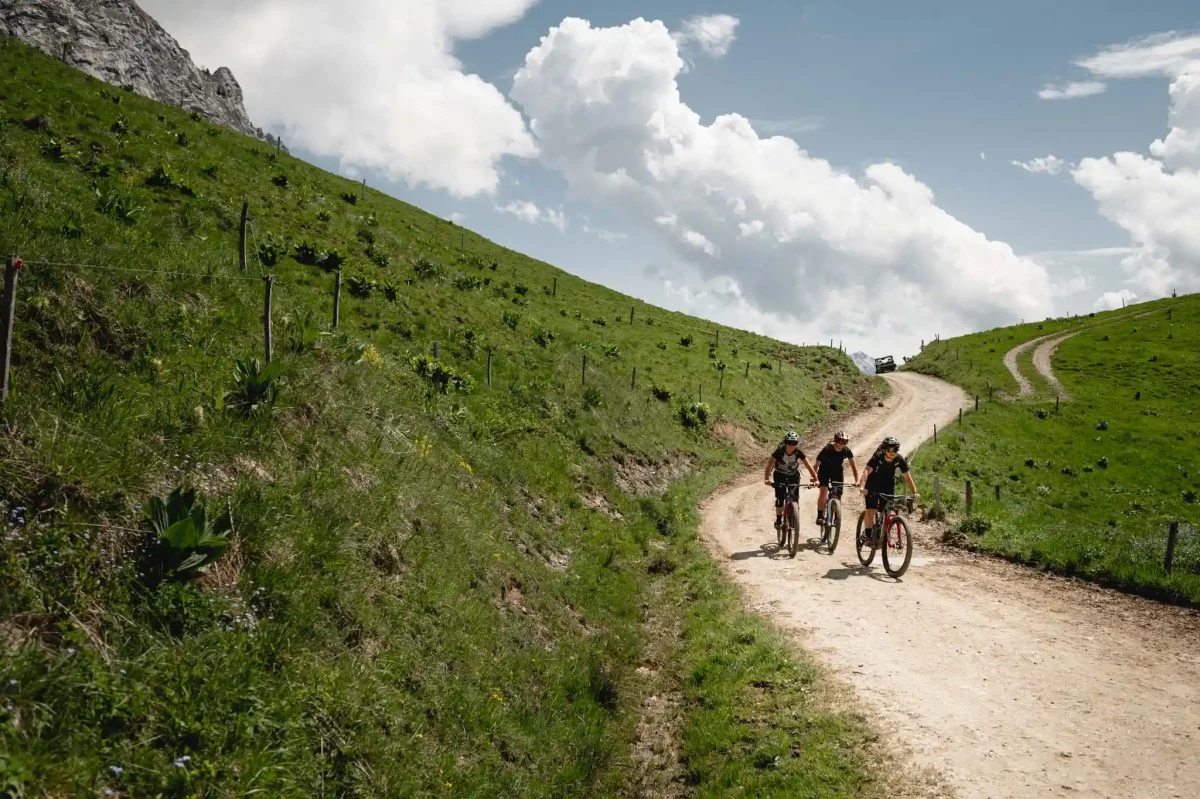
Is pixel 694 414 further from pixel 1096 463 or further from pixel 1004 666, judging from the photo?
pixel 1096 463

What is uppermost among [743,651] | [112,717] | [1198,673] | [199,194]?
[199,194]

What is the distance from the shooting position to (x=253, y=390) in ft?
29.2

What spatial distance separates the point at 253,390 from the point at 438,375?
32.4 feet

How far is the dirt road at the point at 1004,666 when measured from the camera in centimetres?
690

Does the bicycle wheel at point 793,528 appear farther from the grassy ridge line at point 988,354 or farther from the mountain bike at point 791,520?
the grassy ridge line at point 988,354

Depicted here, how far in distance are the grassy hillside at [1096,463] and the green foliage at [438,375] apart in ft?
51.7

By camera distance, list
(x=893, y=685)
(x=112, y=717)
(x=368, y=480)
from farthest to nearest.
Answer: (x=368, y=480), (x=893, y=685), (x=112, y=717)

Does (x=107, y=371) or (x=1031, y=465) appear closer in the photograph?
(x=107, y=371)

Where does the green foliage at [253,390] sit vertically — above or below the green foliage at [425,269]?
below

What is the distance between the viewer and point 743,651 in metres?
10.4

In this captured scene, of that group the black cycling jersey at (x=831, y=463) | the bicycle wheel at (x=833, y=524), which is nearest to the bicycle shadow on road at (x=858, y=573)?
the bicycle wheel at (x=833, y=524)

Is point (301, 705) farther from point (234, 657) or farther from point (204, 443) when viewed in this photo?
point (204, 443)

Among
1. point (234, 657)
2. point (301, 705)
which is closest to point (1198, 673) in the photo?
point (301, 705)

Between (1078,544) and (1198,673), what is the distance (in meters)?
6.82
